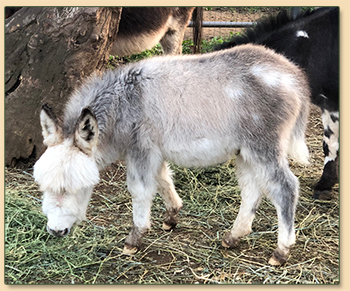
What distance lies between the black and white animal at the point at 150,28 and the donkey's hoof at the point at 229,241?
9.20ft

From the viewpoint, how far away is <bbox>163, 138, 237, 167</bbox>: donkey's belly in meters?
2.87

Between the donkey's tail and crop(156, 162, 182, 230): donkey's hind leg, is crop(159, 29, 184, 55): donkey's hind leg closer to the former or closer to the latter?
crop(156, 162, 182, 230): donkey's hind leg

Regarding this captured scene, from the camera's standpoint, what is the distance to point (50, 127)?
268cm

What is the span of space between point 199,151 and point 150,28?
289cm

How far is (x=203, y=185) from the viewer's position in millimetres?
4289

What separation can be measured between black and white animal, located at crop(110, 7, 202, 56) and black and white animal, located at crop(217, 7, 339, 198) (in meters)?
1.52

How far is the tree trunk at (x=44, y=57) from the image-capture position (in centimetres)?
387

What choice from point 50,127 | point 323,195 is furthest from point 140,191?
point 323,195

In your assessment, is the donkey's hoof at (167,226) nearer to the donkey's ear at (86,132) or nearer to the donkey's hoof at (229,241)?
the donkey's hoof at (229,241)

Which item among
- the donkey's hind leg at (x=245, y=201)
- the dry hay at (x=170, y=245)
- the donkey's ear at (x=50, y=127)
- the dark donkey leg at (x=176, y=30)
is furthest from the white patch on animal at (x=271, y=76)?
the dark donkey leg at (x=176, y=30)

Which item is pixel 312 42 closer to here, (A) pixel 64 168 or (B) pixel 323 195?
(B) pixel 323 195

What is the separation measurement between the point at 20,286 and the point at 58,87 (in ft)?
6.61

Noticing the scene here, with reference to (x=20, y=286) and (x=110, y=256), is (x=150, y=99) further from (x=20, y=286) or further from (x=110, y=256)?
(x=20, y=286)

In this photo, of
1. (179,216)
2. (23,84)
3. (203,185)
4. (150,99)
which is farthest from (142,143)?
(23,84)
